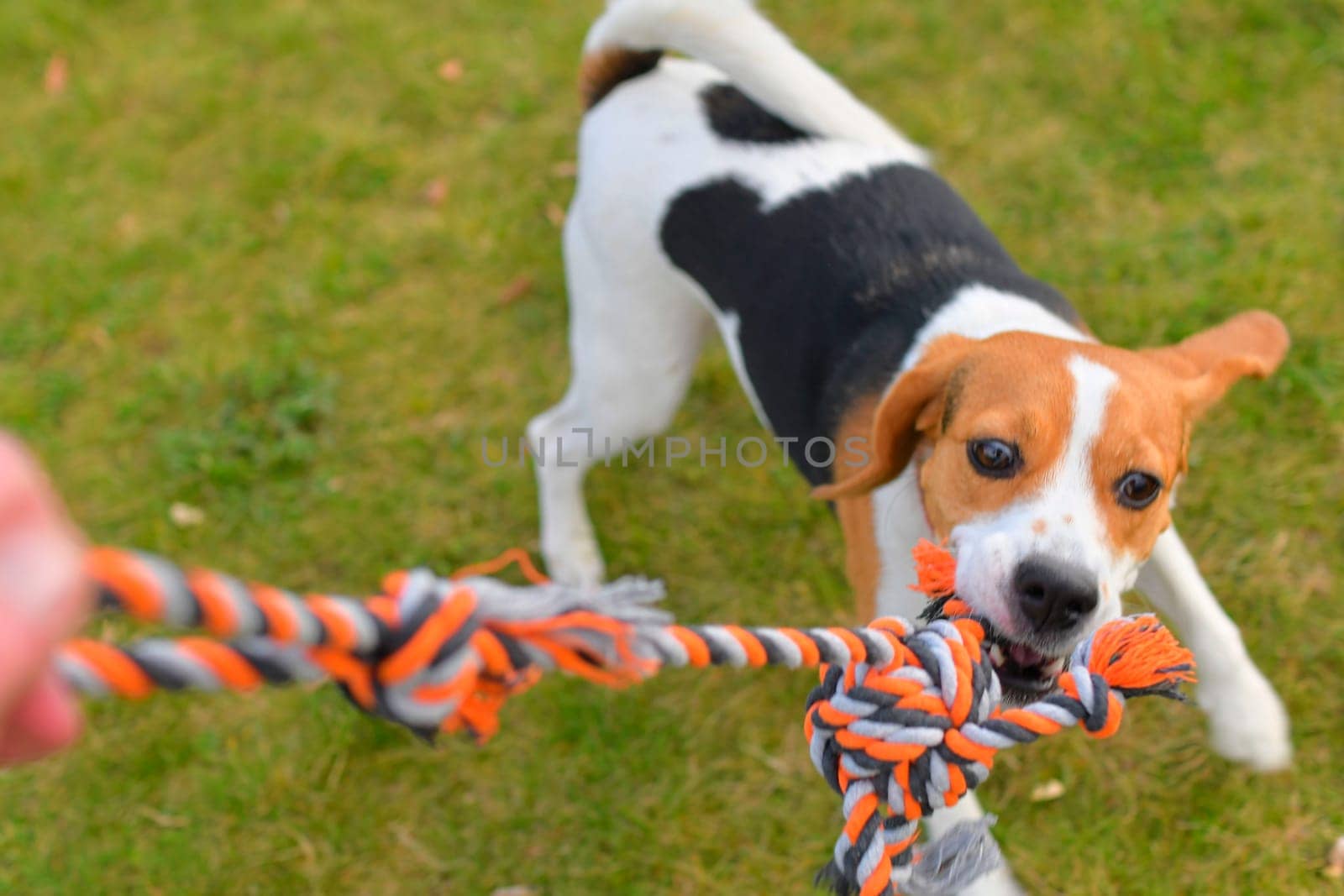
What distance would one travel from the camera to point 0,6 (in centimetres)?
585

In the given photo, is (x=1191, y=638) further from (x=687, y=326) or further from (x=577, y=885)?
(x=577, y=885)

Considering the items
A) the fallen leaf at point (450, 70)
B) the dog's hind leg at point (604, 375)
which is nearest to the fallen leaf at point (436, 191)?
the fallen leaf at point (450, 70)

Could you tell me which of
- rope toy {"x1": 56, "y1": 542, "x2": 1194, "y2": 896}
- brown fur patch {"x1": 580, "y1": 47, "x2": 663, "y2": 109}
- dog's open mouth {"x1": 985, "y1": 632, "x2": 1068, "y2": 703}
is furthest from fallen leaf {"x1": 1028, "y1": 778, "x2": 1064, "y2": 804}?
brown fur patch {"x1": 580, "y1": 47, "x2": 663, "y2": 109}

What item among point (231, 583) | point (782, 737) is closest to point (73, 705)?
point (231, 583)

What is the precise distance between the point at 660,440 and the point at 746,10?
1724 mm

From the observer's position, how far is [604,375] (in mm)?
3312

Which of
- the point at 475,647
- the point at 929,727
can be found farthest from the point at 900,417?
the point at 475,647

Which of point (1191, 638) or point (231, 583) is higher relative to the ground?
point (231, 583)

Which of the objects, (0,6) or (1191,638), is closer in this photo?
(1191,638)

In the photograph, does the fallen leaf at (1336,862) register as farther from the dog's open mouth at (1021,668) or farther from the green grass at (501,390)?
the dog's open mouth at (1021,668)

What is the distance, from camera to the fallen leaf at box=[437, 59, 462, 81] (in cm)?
525

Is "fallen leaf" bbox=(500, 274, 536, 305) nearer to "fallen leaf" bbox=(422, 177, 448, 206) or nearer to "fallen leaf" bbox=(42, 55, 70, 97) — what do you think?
"fallen leaf" bbox=(422, 177, 448, 206)

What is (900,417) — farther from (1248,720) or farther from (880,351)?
(1248,720)

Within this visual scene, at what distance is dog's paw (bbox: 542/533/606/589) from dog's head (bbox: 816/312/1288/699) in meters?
1.55
